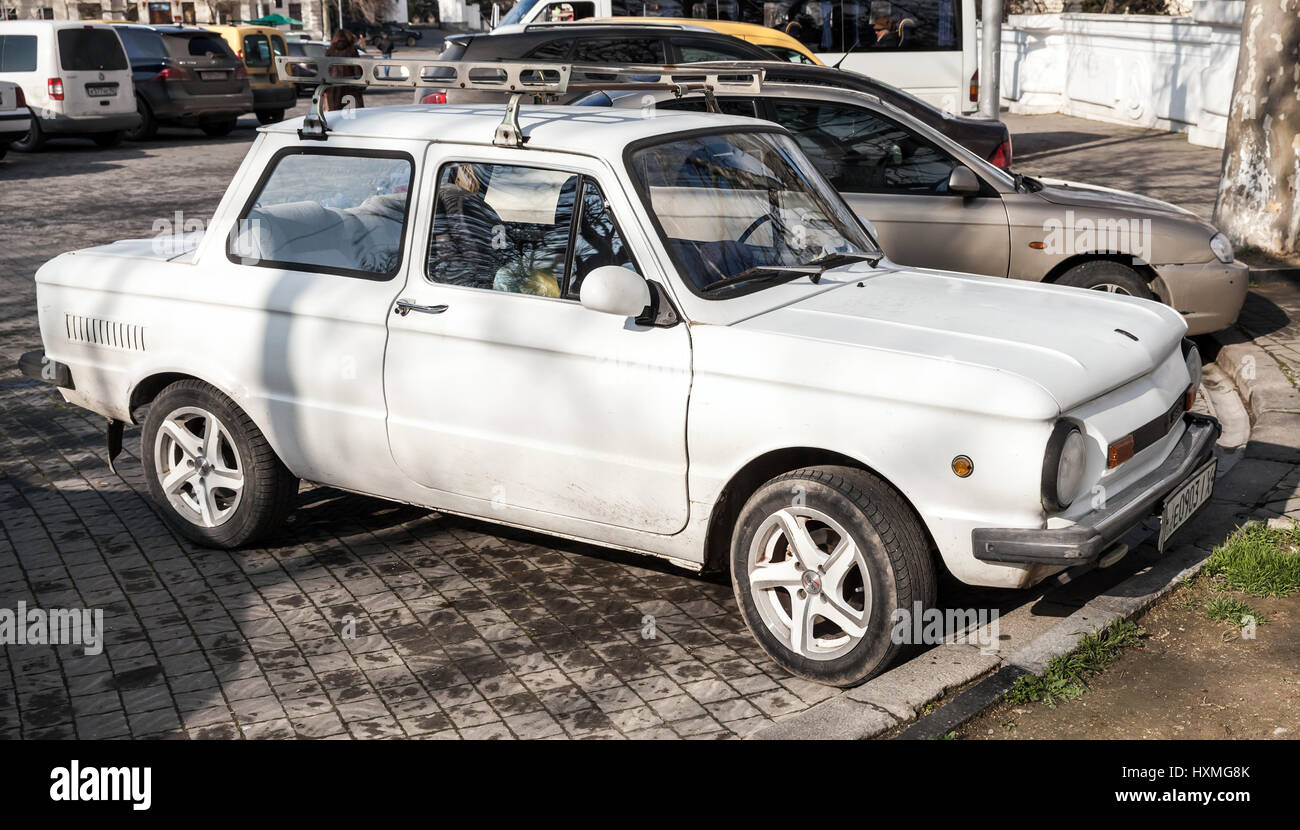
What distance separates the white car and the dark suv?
20.5 m

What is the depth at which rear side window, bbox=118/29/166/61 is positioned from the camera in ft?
82.2

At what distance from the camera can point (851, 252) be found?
5.56 meters

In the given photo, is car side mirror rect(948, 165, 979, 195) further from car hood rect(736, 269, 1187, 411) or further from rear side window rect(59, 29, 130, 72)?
rear side window rect(59, 29, 130, 72)

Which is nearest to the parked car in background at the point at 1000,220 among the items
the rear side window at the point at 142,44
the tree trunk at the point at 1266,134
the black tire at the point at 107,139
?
the tree trunk at the point at 1266,134

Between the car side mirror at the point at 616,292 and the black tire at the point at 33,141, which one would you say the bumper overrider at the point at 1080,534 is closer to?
the car side mirror at the point at 616,292

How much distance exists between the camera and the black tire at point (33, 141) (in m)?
22.9

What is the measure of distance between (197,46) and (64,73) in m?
3.40

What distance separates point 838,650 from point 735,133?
7.23 ft

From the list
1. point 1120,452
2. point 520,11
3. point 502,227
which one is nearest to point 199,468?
point 502,227

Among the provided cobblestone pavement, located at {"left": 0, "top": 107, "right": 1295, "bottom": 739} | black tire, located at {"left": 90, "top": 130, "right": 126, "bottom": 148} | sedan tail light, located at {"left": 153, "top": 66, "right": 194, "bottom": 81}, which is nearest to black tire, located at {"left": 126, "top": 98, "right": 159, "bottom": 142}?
black tire, located at {"left": 90, "top": 130, "right": 126, "bottom": 148}
